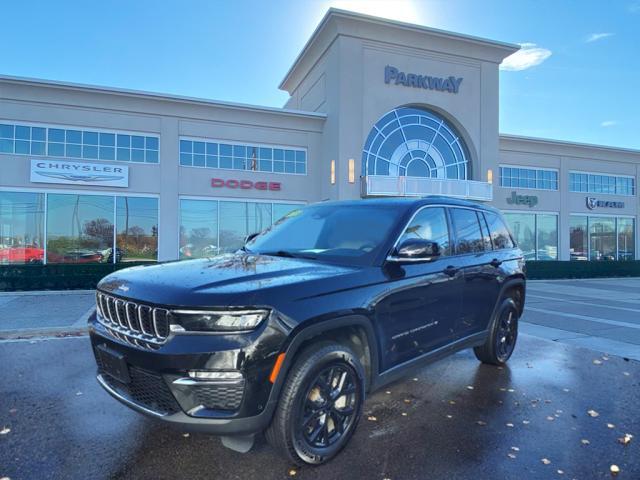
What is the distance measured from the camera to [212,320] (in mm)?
2404

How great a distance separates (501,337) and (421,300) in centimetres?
220

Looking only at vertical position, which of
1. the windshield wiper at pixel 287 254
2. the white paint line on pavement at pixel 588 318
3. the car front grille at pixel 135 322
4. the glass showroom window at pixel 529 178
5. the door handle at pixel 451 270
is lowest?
the white paint line on pavement at pixel 588 318

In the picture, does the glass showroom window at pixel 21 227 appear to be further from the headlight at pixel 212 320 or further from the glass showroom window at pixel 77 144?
the headlight at pixel 212 320

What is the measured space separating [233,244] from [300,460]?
17497 mm

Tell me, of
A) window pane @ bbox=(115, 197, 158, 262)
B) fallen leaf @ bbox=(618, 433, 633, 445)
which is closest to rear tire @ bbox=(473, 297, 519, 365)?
fallen leaf @ bbox=(618, 433, 633, 445)

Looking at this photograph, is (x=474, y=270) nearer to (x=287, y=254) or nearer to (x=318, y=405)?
(x=287, y=254)

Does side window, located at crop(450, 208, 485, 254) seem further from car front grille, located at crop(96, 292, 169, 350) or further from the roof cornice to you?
the roof cornice

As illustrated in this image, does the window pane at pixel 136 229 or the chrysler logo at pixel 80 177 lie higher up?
the chrysler logo at pixel 80 177

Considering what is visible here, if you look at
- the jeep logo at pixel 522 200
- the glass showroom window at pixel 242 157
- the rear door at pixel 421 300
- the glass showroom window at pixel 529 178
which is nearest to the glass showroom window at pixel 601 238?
the glass showroom window at pixel 529 178

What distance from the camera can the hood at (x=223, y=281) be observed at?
2.42m

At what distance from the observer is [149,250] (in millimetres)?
18266

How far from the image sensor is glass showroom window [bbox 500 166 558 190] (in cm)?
2488

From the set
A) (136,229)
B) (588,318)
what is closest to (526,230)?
(588,318)

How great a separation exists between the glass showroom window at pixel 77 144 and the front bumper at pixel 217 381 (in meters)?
17.6
